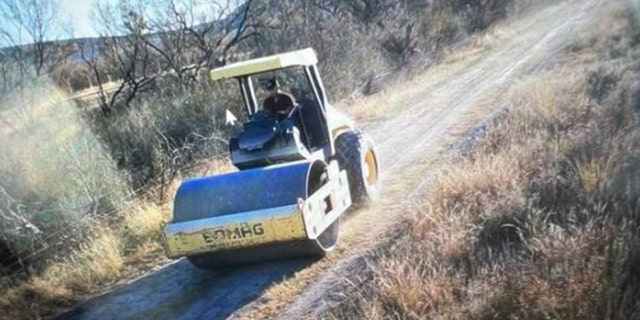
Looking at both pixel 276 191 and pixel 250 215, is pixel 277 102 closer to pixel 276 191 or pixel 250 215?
pixel 276 191

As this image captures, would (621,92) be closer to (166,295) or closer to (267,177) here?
(267,177)

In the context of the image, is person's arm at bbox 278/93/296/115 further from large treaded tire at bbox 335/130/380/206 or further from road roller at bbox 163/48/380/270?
large treaded tire at bbox 335/130/380/206

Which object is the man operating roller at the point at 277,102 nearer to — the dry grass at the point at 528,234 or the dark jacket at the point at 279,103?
the dark jacket at the point at 279,103

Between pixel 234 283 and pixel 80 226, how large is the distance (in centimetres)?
326

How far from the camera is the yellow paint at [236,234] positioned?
589cm

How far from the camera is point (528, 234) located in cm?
538

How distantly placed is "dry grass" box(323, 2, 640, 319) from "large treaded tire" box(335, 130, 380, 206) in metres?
1.04

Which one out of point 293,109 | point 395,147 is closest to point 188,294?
point 293,109

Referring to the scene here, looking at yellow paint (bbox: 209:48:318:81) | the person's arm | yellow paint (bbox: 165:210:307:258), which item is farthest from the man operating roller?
yellow paint (bbox: 165:210:307:258)

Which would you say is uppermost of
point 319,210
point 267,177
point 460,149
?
point 267,177

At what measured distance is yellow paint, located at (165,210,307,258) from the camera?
19.3 feet

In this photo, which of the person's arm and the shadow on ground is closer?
the shadow on ground

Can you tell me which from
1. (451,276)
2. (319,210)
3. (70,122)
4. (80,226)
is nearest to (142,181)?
(80,226)

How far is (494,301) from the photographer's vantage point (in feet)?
13.8
